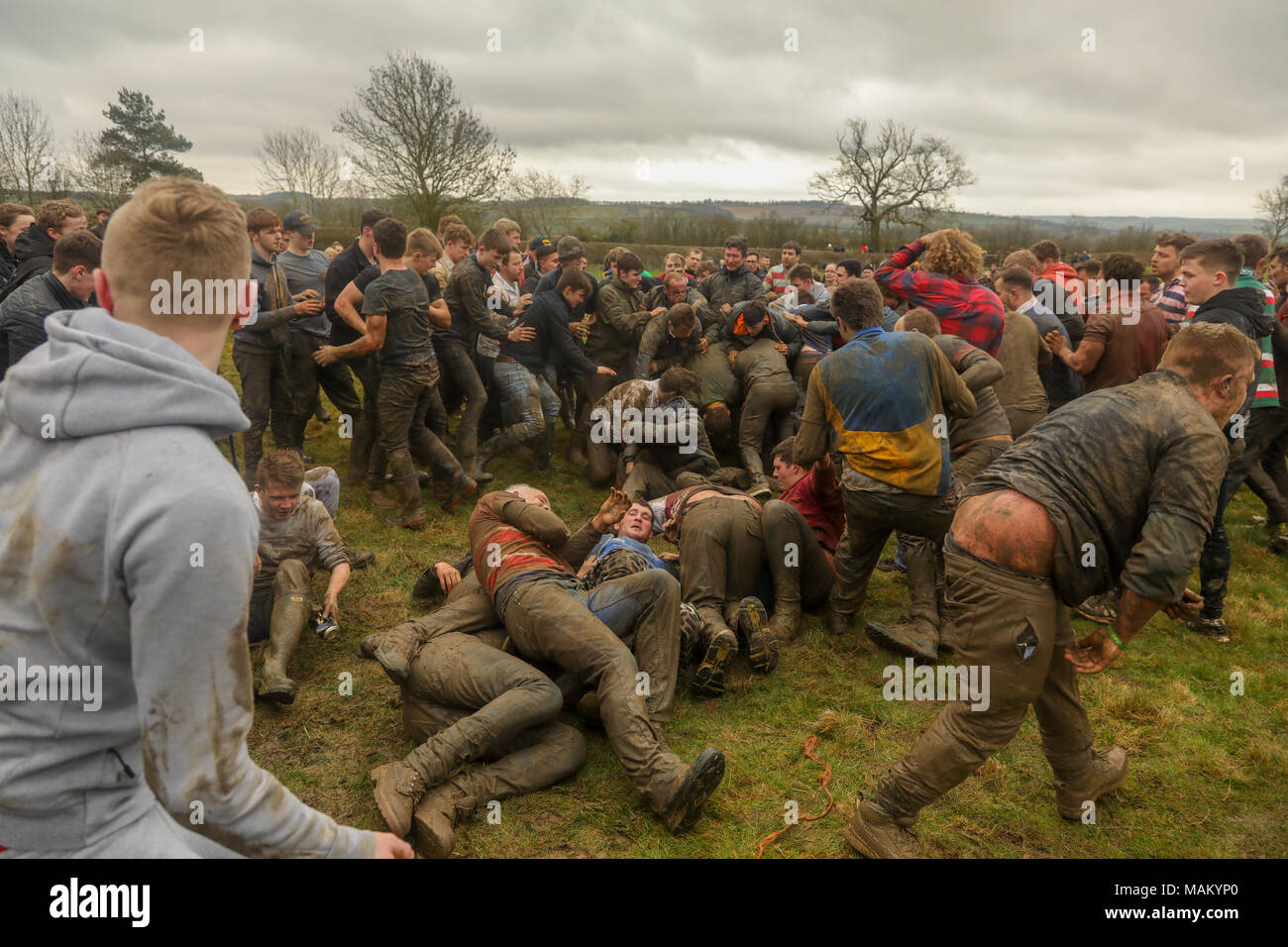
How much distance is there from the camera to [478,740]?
3.58m

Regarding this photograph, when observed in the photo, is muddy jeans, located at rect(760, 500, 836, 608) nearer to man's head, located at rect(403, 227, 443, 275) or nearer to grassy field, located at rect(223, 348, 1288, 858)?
grassy field, located at rect(223, 348, 1288, 858)

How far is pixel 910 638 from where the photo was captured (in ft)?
16.4

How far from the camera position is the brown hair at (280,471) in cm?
470

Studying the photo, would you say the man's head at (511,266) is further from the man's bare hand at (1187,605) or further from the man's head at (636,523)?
the man's bare hand at (1187,605)

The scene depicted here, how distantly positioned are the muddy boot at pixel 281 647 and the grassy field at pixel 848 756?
0.48ft

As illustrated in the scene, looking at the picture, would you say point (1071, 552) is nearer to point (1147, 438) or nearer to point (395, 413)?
point (1147, 438)

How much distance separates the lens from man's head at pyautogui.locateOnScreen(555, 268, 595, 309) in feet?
26.5

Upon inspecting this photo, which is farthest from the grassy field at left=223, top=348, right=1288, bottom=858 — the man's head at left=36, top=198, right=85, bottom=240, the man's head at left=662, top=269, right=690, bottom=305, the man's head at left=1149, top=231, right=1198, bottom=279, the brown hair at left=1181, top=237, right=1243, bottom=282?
the man's head at left=662, top=269, right=690, bottom=305

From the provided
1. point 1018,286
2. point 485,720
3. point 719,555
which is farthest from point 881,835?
point 1018,286

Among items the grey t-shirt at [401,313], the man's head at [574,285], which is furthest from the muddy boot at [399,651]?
the man's head at [574,285]

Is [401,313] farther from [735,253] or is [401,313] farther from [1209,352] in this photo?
[1209,352]

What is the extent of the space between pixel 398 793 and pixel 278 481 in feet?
7.15

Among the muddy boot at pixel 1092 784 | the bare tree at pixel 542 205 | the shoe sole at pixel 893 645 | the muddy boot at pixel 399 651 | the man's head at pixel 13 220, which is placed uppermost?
the bare tree at pixel 542 205
